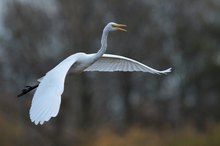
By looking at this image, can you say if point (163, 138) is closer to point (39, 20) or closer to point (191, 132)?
point (191, 132)

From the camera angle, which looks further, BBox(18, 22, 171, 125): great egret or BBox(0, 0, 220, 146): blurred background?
BBox(0, 0, 220, 146): blurred background

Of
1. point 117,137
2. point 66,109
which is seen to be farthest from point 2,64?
point 117,137

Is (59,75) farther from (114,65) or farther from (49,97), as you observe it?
(114,65)

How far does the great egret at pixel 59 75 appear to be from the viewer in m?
8.06

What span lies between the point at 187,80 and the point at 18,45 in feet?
22.8

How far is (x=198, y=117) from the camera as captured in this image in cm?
2681

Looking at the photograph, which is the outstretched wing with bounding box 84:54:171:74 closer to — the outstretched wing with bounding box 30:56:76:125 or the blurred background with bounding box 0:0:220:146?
the outstretched wing with bounding box 30:56:76:125

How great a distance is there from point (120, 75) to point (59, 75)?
16562 mm

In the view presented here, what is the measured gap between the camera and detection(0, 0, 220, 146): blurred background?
806 inches

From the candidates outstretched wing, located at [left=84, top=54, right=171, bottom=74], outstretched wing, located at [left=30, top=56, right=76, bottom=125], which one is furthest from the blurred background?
outstretched wing, located at [left=30, top=56, right=76, bottom=125]

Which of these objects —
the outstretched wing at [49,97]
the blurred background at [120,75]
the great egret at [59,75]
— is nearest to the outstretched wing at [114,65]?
the great egret at [59,75]

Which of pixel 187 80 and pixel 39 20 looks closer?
pixel 39 20

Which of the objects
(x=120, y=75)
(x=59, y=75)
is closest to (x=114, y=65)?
(x=59, y=75)

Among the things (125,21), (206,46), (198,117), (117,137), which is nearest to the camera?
(117,137)
